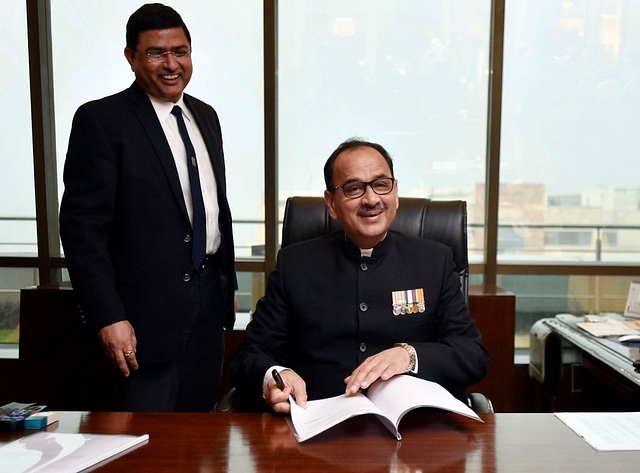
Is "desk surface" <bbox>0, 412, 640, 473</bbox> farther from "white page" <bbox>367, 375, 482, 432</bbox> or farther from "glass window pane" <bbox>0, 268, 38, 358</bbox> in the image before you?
"glass window pane" <bbox>0, 268, 38, 358</bbox>

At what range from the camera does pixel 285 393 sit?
158 cm

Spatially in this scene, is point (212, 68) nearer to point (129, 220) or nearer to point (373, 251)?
point (129, 220)

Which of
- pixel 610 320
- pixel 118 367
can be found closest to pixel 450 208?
pixel 118 367

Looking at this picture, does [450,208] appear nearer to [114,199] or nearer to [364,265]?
[364,265]

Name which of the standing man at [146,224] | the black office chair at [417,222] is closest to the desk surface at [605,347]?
the black office chair at [417,222]

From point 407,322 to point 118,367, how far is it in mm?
883

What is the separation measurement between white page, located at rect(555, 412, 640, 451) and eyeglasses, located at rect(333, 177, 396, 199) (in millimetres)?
788

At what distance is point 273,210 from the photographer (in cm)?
385

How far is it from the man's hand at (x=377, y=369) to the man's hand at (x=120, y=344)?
2.59 ft

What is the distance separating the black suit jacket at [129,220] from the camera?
2.11 m

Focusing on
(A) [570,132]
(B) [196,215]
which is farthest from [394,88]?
(B) [196,215]

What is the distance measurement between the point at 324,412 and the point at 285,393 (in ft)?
0.44

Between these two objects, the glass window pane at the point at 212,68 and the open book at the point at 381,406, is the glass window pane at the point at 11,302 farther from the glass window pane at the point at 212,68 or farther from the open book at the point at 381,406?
the open book at the point at 381,406

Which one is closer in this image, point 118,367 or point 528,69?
point 118,367
